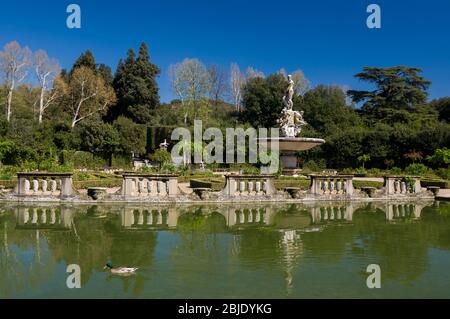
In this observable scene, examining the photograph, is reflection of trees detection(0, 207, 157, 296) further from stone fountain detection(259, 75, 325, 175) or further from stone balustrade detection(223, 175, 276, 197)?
stone fountain detection(259, 75, 325, 175)

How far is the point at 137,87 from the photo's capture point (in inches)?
2121

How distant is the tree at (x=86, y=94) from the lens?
1932 inches

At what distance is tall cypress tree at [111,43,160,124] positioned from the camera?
5397 cm

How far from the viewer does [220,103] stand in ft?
201

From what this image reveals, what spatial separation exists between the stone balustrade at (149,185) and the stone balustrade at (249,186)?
195 centimetres

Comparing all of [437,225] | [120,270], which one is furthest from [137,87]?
[120,270]

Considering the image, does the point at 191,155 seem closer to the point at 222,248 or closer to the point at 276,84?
the point at 276,84

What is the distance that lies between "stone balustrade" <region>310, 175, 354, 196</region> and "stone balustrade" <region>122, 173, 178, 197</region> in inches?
208

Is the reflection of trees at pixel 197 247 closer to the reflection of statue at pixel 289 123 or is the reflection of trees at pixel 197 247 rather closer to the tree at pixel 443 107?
the reflection of statue at pixel 289 123

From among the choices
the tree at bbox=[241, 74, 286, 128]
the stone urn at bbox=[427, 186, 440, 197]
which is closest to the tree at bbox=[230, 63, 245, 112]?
the tree at bbox=[241, 74, 286, 128]

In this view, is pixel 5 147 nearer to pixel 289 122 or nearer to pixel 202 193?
pixel 289 122

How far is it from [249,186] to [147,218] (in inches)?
195
